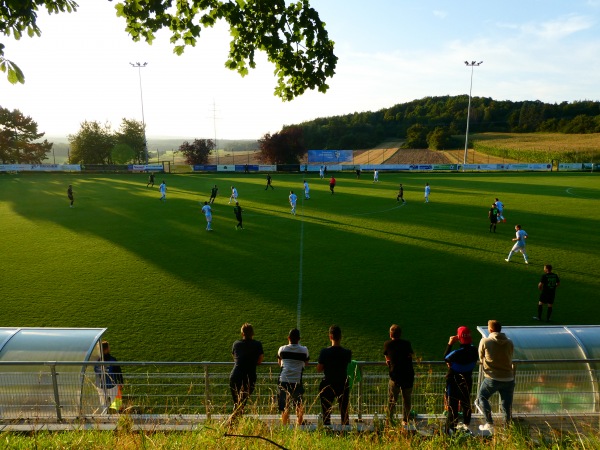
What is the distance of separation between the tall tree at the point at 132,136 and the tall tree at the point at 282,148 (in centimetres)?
2529

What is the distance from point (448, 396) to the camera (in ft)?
19.4

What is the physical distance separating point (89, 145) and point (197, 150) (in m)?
20.3

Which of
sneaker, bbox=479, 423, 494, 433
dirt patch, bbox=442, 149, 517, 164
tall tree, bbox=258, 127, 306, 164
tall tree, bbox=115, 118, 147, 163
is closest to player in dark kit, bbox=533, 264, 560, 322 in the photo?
sneaker, bbox=479, 423, 494, 433

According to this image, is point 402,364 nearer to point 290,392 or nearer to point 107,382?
point 290,392

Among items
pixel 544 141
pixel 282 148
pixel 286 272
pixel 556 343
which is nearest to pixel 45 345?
pixel 556 343

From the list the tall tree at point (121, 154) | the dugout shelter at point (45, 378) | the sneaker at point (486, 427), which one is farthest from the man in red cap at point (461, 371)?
the tall tree at point (121, 154)

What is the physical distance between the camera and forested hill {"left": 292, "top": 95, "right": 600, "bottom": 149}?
95.6 meters

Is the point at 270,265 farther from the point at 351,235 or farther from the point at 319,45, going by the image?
the point at 319,45

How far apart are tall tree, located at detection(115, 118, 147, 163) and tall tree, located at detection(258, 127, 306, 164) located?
25.3 metres

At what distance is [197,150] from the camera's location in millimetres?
70125

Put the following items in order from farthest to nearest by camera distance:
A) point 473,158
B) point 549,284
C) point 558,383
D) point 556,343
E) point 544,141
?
point 544,141 → point 473,158 → point 549,284 → point 556,343 → point 558,383

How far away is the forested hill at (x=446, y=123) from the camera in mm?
95562

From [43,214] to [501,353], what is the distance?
28457 millimetres

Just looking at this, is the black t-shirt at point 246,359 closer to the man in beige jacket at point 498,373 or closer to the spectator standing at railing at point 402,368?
the spectator standing at railing at point 402,368
